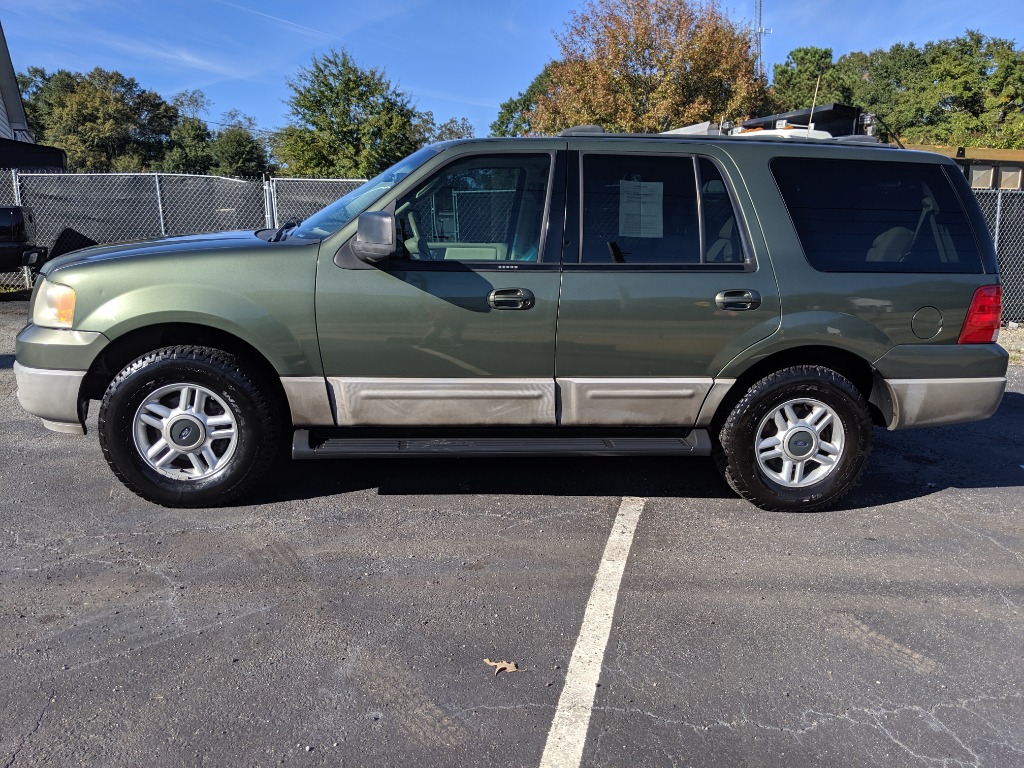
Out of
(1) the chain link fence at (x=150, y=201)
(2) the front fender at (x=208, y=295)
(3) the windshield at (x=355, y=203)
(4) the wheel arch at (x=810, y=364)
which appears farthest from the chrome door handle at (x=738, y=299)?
(1) the chain link fence at (x=150, y=201)

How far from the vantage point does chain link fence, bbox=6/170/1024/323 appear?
11961mm

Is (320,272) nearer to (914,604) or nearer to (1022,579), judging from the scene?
(914,604)

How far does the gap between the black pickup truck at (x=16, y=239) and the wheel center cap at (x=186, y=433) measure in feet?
25.5

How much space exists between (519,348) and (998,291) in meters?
2.67

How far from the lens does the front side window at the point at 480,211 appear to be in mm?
4070

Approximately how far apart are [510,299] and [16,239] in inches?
378

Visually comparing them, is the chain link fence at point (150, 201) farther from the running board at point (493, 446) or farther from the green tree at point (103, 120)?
the green tree at point (103, 120)

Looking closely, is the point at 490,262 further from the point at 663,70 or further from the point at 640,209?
the point at 663,70

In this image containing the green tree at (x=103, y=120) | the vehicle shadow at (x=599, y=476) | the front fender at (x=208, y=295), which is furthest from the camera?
the green tree at (x=103, y=120)

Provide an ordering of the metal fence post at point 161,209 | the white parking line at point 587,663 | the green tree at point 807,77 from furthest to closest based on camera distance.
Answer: the green tree at point 807,77 → the metal fence post at point 161,209 → the white parking line at point 587,663

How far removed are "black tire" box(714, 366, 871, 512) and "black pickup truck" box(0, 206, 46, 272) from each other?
9708mm

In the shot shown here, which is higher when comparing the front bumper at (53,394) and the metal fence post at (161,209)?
the metal fence post at (161,209)

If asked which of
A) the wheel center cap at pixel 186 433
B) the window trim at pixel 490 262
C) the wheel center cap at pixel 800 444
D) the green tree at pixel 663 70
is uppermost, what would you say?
the green tree at pixel 663 70

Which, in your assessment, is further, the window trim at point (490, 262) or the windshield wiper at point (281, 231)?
the windshield wiper at point (281, 231)
